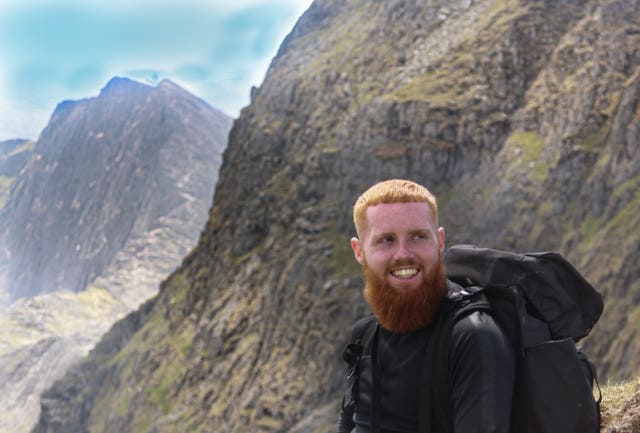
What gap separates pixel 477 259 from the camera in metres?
6.19

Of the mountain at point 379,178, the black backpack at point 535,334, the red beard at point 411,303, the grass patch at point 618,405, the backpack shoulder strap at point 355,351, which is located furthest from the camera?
the mountain at point 379,178

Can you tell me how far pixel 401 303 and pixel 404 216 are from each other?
0.76 m

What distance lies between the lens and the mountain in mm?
83250

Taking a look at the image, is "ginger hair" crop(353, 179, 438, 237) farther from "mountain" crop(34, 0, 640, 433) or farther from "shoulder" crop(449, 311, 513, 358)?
"mountain" crop(34, 0, 640, 433)

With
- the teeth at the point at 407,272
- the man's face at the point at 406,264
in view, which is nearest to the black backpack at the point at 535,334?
the man's face at the point at 406,264

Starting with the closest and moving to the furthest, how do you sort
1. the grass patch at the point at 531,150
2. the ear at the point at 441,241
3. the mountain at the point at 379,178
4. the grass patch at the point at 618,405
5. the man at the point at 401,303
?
the man at the point at 401,303
the ear at the point at 441,241
the grass patch at the point at 618,405
the mountain at the point at 379,178
the grass patch at the point at 531,150

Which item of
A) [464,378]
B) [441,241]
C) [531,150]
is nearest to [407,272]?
[441,241]

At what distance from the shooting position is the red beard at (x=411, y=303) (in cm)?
605

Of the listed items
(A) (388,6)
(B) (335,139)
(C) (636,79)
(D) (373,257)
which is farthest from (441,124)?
(D) (373,257)

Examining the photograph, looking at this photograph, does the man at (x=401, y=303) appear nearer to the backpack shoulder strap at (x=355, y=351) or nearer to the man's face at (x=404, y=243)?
the man's face at (x=404, y=243)

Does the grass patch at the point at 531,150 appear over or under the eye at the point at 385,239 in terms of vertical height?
over

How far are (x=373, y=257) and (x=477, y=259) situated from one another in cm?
92

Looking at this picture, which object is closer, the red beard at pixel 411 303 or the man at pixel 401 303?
the man at pixel 401 303

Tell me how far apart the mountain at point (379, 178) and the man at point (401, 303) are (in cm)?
5605
